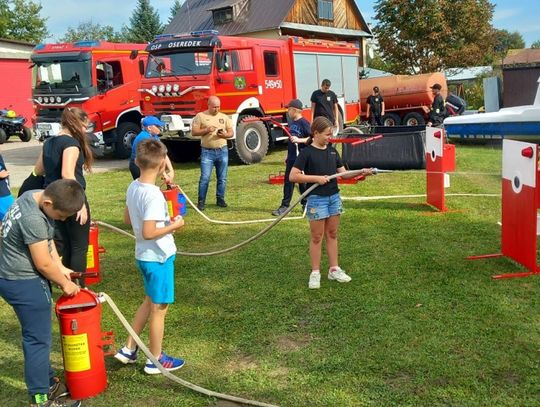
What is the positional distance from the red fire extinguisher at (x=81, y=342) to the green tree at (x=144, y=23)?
5754 centimetres

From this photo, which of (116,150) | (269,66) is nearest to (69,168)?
(269,66)

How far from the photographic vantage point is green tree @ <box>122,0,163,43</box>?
5788 cm

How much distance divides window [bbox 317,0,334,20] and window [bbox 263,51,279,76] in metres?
26.0

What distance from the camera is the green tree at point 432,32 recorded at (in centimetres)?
3403

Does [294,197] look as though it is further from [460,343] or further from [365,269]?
[460,343]

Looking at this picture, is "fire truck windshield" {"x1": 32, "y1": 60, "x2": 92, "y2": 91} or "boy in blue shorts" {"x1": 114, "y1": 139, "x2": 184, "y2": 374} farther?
"fire truck windshield" {"x1": 32, "y1": 60, "x2": 92, "y2": 91}

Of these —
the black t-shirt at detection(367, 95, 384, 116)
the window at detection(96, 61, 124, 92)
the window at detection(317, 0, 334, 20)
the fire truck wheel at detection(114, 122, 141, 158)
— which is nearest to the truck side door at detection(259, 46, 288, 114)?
the fire truck wheel at detection(114, 122, 141, 158)

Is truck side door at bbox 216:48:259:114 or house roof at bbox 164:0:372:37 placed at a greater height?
house roof at bbox 164:0:372:37

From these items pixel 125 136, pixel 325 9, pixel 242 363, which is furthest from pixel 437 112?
pixel 325 9

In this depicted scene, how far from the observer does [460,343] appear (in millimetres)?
4090

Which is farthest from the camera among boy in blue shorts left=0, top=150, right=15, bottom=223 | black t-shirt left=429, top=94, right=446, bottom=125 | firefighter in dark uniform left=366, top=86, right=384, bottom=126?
firefighter in dark uniform left=366, top=86, right=384, bottom=126

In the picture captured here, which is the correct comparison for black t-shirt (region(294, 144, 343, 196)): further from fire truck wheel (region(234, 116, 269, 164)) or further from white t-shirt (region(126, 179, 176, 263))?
fire truck wheel (region(234, 116, 269, 164))

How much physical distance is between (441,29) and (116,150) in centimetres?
2439

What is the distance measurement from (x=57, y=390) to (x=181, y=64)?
11.3 metres
